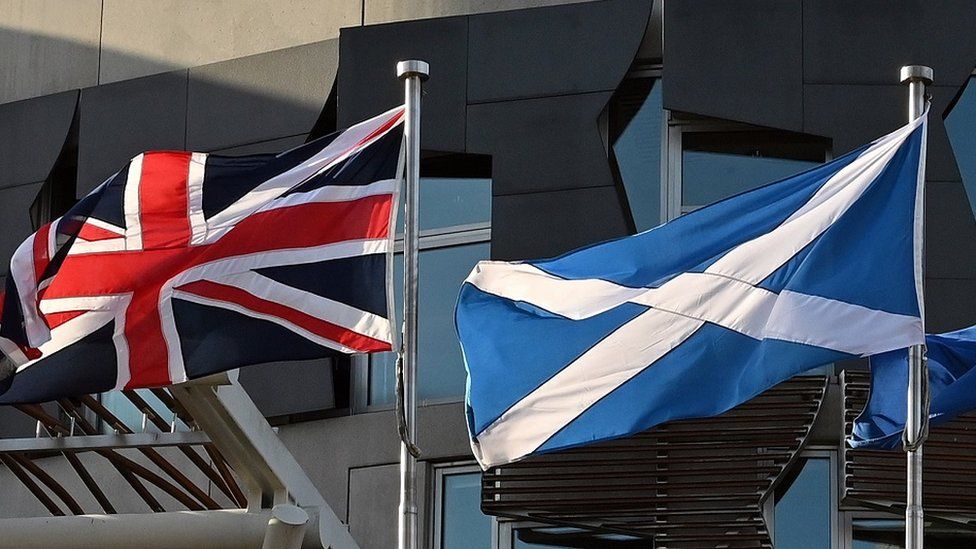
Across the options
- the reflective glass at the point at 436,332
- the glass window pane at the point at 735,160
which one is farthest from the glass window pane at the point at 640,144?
the reflective glass at the point at 436,332

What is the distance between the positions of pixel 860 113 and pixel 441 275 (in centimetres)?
327

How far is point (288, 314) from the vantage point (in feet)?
37.1

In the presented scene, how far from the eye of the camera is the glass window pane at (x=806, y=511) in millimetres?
13789

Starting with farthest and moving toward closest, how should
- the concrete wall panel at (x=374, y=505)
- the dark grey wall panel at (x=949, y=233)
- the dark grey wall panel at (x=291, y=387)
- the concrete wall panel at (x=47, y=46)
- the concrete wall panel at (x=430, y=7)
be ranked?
the concrete wall panel at (x=47, y=46)
the concrete wall panel at (x=430, y=7)
the dark grey wall panel at (x=291, y=387)
the concrete wall panel at (x=374, y=505)
the dark grey wall panel at (x=949, y=233)

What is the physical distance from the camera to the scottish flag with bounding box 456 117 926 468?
34.1ft

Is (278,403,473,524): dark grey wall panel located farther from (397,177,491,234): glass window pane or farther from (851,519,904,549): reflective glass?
(851,519,904,549): reflective glass

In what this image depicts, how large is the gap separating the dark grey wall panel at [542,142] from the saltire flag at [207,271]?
9.79 feet

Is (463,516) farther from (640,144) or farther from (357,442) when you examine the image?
(640,144)

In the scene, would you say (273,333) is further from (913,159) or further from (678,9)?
(678,9)

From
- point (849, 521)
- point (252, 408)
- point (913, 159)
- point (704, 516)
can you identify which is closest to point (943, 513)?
point (849, 521)

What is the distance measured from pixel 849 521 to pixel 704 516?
102cm

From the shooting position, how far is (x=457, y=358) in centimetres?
1466

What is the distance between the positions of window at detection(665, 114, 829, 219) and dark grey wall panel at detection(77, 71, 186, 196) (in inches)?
155

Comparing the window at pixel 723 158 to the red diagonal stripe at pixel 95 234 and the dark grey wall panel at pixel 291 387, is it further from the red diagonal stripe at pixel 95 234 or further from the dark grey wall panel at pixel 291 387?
the red diagonal stripe at pixel 95 234
